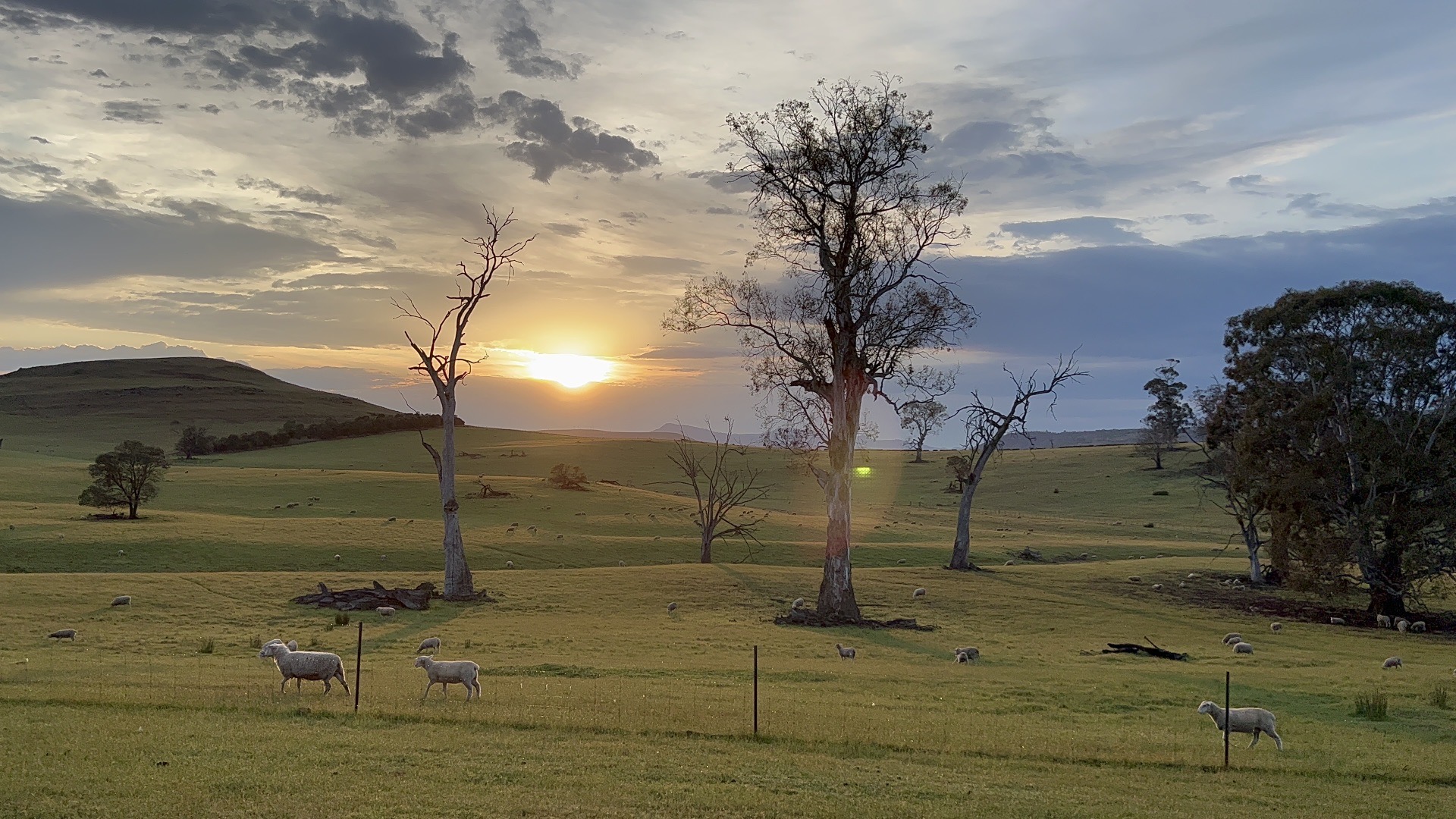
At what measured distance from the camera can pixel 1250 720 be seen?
16047 mm

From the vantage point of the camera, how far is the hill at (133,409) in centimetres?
13300

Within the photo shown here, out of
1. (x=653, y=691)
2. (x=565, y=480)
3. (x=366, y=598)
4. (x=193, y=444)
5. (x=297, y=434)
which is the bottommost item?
(x=366, y=598)

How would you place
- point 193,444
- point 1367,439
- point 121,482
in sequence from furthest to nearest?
point 193,444
point 121,482
point 1367,439

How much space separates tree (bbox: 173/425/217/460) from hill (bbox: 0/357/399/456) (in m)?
13.5

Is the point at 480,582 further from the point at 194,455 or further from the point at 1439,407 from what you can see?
the point at 194,455

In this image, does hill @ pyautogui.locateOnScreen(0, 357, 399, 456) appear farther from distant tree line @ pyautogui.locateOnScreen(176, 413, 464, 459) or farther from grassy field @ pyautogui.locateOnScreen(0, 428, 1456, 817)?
grassy field @ pyautogui.locateOnScreen(0, 428, 1456, 817)

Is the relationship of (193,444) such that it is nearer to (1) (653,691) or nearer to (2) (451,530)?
(2) (451,530)

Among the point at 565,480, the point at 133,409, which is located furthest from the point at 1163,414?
the point at 133,409

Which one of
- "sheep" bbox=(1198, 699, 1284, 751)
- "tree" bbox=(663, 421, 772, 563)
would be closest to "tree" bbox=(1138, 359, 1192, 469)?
"tree" bbox=(663, 421, 772, 563)

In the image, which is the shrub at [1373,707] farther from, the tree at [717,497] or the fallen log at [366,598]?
the tree at [717,497]

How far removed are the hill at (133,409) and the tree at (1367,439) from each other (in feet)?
409

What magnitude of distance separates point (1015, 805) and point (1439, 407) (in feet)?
130

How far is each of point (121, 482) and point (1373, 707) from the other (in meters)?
63.0

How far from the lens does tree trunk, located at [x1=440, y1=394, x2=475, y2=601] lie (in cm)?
3881
